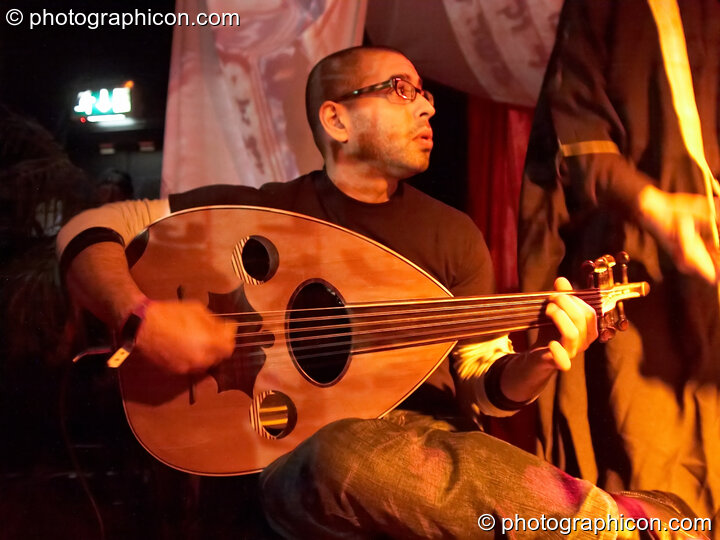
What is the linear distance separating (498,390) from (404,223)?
A: 1.20 ft

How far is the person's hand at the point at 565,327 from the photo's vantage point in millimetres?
1178

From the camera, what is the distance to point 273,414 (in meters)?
1.17

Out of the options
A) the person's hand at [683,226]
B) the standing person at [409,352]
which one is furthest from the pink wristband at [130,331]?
the person's hand at [683,226]

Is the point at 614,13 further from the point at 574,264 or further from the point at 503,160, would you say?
the point at 574,264

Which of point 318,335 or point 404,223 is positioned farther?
point 404,223

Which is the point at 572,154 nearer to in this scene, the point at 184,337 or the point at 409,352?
the point at 409,352

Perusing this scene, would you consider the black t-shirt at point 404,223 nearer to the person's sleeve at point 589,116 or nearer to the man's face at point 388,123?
the man's face at point 388,123

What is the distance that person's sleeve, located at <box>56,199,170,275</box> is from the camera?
121cm

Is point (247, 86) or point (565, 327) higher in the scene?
point (247, 86)

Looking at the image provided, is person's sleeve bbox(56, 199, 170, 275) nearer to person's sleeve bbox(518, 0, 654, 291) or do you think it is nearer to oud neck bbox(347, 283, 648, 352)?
oud neck bbox(347, 283, 648, 352)

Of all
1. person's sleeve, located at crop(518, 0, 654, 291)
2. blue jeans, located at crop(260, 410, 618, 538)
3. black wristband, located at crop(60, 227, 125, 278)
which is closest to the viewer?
blue jeans, located at crop(260, 410, 618, 538)

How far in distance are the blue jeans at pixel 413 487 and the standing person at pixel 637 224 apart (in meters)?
0.18

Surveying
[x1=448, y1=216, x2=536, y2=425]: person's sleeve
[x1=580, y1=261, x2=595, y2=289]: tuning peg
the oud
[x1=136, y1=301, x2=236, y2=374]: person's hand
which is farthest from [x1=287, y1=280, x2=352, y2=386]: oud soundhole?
[x1=580, y1=261, x2=595, y2=289]: tuning peg

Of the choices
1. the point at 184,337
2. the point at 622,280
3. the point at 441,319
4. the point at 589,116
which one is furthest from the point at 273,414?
the point at 589,116
